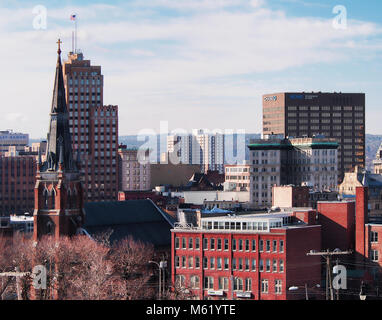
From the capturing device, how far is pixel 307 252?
94.9m

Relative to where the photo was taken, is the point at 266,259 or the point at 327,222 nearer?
the point at 266,259

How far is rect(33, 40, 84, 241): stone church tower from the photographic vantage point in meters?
114

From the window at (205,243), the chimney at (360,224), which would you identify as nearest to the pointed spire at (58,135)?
the window at (205,243)

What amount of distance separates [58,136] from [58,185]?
6.69 metres

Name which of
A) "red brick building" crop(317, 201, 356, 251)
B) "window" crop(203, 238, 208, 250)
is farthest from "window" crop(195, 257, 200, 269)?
"red brick building" crop(317, 201, 356, 251)

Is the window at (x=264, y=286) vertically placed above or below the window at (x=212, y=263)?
below

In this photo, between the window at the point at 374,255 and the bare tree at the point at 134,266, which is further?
the window at the point at 374,255

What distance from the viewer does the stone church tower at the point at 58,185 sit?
114312mm

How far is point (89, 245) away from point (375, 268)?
33.7 meters

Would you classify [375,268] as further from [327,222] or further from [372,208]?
[372,208]

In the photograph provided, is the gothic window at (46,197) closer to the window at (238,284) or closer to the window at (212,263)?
the window at (212,263)

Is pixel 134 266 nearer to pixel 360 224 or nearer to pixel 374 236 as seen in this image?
pixel 360 224

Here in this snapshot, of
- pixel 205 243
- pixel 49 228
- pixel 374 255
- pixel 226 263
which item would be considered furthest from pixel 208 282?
pixel 49 228
